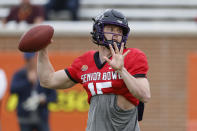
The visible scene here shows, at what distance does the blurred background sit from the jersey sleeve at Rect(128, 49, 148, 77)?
5.11 metres

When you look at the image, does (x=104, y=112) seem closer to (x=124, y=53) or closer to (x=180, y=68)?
(x=124, y=53)

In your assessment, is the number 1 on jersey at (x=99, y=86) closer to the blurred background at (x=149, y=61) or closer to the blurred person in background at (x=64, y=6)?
the blurred background at (x=149, y=61)

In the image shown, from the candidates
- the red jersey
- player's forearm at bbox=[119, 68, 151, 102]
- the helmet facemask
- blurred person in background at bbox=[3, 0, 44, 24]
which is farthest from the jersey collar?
blurred person in background at bbox=[3, 0, 44, 24]

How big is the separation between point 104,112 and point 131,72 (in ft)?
1.18

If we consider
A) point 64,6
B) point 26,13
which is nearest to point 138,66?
point 26,13

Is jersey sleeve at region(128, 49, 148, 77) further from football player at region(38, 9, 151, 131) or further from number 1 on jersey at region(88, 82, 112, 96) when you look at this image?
number 1 on jersey at region(88, 82, 112, 96)

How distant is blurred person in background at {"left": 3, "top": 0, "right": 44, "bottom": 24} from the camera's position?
380 inches

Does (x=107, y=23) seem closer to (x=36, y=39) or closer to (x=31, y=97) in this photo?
(x=36, y=39)

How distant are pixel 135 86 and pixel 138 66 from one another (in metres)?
0.22

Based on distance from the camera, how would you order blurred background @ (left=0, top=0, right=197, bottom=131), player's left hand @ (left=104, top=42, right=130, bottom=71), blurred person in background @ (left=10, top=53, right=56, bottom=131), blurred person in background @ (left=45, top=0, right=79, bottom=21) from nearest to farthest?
player's left hand @ (left=104, top=42, right=130, bottom=71) → blurred person in background @ (left=10, top=53, right=56, bottom=131) → blurred background @ (left=0, top=0, right=197, bottom=131) → blurred person in background @ (left=45, top=0, right=79, bottom=21)

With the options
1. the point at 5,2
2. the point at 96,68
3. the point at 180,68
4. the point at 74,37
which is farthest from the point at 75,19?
the point at 96,68

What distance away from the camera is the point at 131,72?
3.96 m

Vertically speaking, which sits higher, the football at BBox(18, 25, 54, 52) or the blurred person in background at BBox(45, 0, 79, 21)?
the football at BBox(18, 25, 54, 52)

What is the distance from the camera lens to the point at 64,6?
1011 cm
